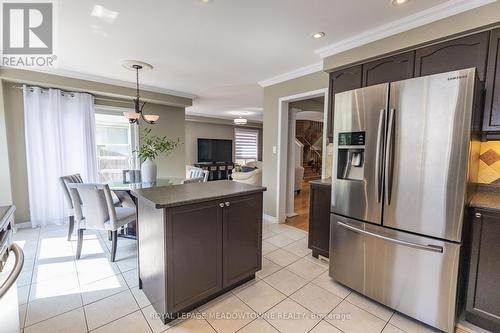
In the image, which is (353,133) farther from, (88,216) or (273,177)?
(88,216)

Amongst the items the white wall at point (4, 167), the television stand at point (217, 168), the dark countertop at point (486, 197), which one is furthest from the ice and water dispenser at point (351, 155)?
the television stand at point (217, 168)

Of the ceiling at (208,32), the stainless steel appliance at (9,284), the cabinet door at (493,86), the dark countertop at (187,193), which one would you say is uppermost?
the ceiling at (208,32)

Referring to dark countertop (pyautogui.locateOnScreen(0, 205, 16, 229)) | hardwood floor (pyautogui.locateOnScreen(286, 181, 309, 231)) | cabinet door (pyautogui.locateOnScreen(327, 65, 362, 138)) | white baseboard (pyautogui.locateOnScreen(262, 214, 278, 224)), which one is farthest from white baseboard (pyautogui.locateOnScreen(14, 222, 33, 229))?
cabinet door (pyautogui.locateOnScreen(327, 65, 362, 138))

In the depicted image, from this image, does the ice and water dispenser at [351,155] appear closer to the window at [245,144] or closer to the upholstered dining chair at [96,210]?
the upholstered dining chair at [96,210]

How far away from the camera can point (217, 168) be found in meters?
8.96

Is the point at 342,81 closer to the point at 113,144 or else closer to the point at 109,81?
Result: the point at 109,81

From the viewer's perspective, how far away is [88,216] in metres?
2.64

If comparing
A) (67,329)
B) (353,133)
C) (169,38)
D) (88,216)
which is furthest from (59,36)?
(353,133)

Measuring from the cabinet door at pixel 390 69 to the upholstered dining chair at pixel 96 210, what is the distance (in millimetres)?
3063

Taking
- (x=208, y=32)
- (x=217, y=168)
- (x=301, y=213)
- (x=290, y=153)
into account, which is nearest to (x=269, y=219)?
(x=301, y=213)

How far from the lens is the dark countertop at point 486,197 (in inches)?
62.2

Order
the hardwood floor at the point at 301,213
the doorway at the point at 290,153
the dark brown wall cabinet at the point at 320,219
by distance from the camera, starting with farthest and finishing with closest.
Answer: the hardwood floor at the point at 301,213 → the doorway at the point at 290,153 → the dark brown wall cabinet at the point at 320,219

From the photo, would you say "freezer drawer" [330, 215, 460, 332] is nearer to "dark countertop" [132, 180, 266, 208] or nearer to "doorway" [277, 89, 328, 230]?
"dark countertop" [132, 180, 266, 208]

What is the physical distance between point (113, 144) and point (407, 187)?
483cm
